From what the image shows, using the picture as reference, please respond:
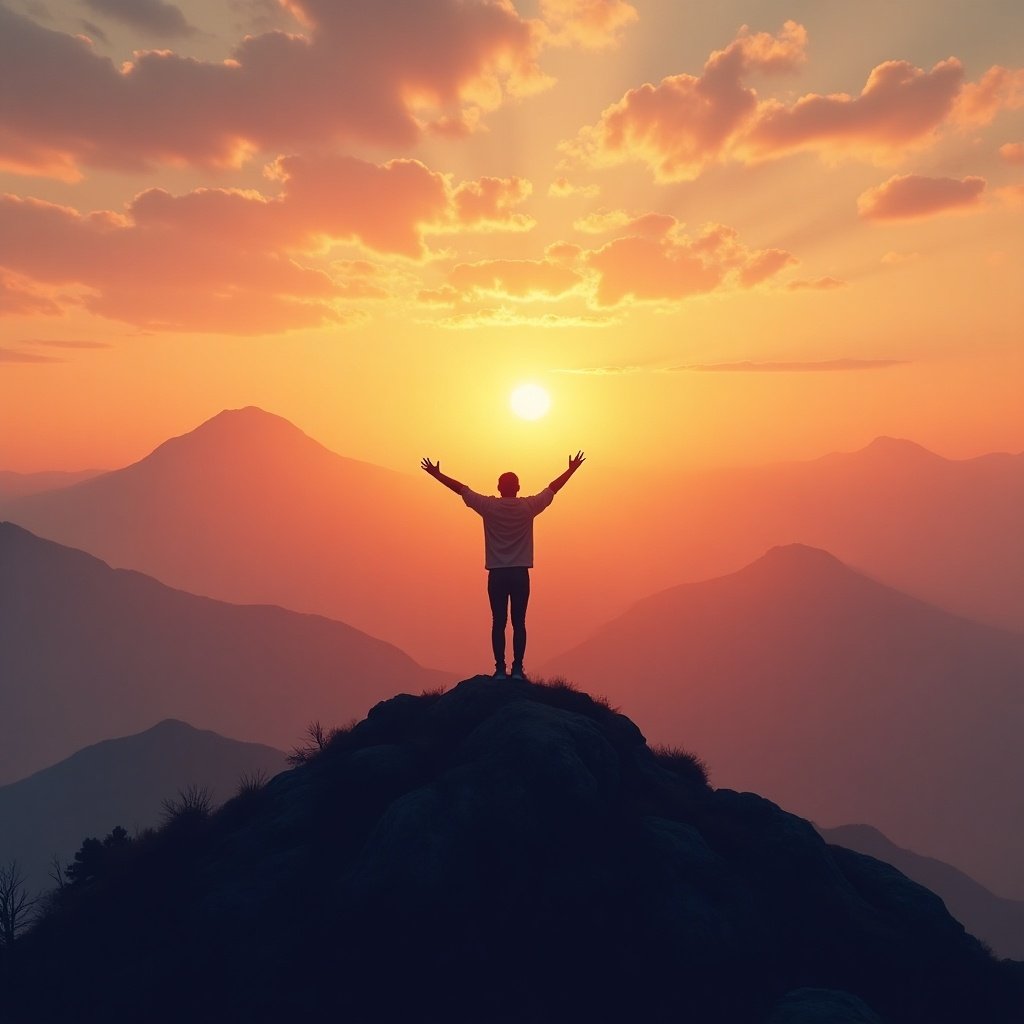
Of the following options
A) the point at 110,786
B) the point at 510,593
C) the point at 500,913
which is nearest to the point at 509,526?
the point at 510,593

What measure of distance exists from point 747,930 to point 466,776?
4800 millimetres

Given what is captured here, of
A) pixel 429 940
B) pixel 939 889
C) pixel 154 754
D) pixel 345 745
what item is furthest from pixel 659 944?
pixel 939 889

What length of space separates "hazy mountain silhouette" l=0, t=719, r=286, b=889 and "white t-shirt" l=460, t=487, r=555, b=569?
141664 millimetres

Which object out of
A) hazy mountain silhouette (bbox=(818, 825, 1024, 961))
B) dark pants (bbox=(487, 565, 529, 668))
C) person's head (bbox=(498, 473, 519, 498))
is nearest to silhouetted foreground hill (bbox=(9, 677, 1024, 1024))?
dark pants (bbox=(487, 565, 529, 668))

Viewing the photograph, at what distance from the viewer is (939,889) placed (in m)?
159

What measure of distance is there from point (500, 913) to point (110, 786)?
165602mm

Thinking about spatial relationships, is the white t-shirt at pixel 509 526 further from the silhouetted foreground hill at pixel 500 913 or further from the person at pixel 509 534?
the silhouetted foreground hill at pixel 500 913

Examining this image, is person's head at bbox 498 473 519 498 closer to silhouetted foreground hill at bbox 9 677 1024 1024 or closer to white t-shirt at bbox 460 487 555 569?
white t-shirt at bbox 460 487 555 569

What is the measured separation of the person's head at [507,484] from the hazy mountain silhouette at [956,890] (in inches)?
6172

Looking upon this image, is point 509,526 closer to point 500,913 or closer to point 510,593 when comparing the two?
point 510,593

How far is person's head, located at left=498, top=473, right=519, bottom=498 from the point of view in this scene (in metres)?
15.7

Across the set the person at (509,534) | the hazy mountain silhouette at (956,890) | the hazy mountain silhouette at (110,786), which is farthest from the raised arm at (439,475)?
the hazy mountain silhouette at (956,890)

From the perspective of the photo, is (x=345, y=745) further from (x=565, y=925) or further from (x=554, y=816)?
(x=565, y=925)

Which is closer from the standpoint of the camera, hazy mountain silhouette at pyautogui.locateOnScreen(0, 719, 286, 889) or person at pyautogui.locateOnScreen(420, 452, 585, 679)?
person at pyautogui.locateOnScreen(420, 452, 585, 679)
